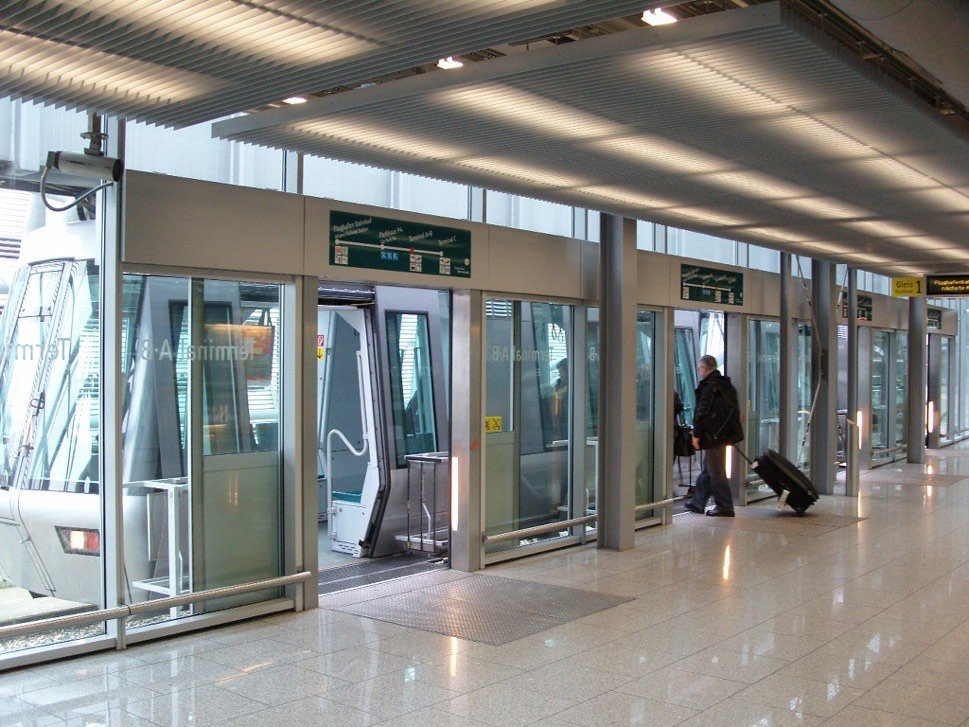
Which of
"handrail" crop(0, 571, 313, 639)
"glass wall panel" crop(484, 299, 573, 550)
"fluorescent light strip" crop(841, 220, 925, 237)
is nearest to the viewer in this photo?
"handrail" crop(0, 571, 313, 639)

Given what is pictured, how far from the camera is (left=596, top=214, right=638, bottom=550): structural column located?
905cm

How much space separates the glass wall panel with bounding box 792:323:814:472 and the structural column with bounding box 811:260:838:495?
26cm

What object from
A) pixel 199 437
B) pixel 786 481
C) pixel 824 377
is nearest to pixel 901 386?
pixel 824 377

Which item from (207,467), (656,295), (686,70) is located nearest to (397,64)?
(686,70)

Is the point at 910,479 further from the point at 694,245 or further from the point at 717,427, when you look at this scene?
the point at 694,245

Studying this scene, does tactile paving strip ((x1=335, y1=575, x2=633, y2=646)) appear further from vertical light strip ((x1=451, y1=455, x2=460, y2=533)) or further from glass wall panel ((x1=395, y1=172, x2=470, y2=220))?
glass wall panel ((x1=395, y1=172, x2=470, y2=220))

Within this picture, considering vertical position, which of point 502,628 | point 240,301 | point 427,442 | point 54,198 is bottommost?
point 502,628

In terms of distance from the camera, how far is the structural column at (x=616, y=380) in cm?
905

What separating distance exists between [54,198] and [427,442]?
415 cm

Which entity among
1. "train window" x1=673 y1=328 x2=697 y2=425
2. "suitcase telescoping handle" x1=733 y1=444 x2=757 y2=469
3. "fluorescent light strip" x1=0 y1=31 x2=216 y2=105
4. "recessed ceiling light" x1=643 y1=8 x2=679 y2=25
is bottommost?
"suitcase telescoping handle" x1=733 y1=444 x2=757 y2=469

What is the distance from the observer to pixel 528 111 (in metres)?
5.25

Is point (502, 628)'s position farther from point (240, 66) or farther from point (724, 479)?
point (724, 479)

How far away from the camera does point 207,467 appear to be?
20.9 feet

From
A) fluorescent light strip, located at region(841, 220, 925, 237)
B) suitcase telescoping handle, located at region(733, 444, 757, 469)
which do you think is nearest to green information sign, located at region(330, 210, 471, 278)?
fluorescent light strip, located at region(841, 220, 925, 237)
